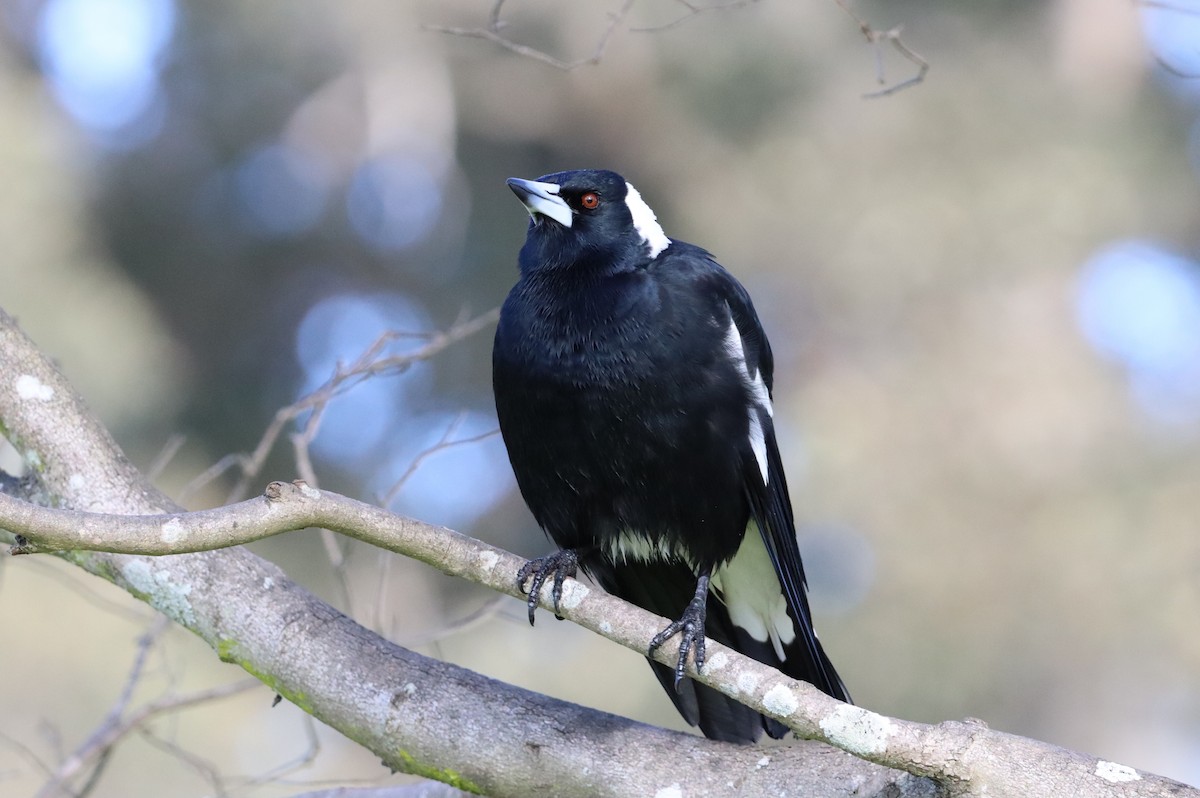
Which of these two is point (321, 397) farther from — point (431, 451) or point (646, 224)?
point (646, 224)

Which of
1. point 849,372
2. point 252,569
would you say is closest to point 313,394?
point 252,569

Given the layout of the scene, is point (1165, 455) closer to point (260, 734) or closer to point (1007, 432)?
point (1007, 432)

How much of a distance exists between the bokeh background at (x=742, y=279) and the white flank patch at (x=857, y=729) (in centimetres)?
407

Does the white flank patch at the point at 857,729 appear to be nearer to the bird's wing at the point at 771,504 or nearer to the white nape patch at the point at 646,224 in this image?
the bird's wing at the point at 771,504

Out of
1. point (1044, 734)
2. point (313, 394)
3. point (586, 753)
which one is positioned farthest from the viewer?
point (1044, 734)

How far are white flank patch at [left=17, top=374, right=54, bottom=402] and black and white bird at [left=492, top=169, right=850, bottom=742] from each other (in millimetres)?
894

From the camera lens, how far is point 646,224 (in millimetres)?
3000

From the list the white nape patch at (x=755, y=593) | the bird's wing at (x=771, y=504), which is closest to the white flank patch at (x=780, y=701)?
the bird's wing at (x=771, y=504)

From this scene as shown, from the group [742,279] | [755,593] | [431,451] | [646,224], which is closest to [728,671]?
[755,593]

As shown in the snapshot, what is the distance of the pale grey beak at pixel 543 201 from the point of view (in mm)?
2922

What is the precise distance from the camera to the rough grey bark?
176 centimetres

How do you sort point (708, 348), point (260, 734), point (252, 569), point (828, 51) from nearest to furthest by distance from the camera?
point (252, 569)
point (708, 348)
point (260, 734)
point (828, 51)

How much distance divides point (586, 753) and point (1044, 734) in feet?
18.3

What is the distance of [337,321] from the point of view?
8.38 meters
